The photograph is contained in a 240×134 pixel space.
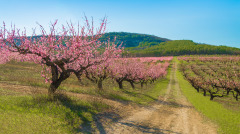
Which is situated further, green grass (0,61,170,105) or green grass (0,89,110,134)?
green grass (0,61,170,105)

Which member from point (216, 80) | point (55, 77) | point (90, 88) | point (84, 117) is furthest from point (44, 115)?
point (216, 80)

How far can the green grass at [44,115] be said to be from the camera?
9052 mm

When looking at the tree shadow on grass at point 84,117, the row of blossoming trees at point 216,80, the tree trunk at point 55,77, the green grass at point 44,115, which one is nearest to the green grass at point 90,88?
the tree shadow on grass at point 84,117

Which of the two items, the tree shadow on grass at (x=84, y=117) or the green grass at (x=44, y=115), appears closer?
the green grass at (x=44, y=115)

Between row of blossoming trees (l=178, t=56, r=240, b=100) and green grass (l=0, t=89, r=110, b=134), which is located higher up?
green grass (l=0, t=89, r=110, b=134)

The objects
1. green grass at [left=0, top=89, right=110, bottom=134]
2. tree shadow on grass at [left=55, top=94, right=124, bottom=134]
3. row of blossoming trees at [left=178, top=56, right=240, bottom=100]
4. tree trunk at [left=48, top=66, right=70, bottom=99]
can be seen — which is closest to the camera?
green grass at [left=0, top=89, right=110, bottom=134]

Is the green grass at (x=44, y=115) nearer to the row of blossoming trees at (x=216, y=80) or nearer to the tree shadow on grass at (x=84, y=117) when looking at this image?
the tree shadow on grass at (x=84, y=117)

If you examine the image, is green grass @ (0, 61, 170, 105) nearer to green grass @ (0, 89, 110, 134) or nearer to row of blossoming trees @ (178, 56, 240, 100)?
green grass @ (0, 89, 110, 134)

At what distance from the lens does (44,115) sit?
1078 centimetres

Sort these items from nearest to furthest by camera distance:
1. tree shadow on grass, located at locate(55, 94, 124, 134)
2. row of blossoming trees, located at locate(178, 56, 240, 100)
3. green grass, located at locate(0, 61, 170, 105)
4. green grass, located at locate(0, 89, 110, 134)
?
green grass, located at locate(0, 89, 110, 134)
tree shadow on grass, located at locate(55, 94, 124, 134)
green grass, located at locate(0, 61, 170, 105)
row of blossoming trees, located at locate(178, 56, 240, 100)

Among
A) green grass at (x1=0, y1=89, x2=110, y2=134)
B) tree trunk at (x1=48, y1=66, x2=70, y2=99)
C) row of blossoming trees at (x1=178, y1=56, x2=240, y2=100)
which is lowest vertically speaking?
row of blossoming trees at (x1=178, y1=56, x2=240, y2=100)

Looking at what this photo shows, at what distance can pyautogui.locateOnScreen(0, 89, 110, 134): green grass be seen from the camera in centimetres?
905

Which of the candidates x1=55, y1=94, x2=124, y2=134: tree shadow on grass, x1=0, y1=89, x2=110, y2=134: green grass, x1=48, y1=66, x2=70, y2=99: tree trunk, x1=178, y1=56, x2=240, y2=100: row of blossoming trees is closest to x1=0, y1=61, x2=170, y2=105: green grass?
x1=55, y1=94, x2=124, y2=134: tree shadow on grass

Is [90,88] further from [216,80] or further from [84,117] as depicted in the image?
[216,80]
